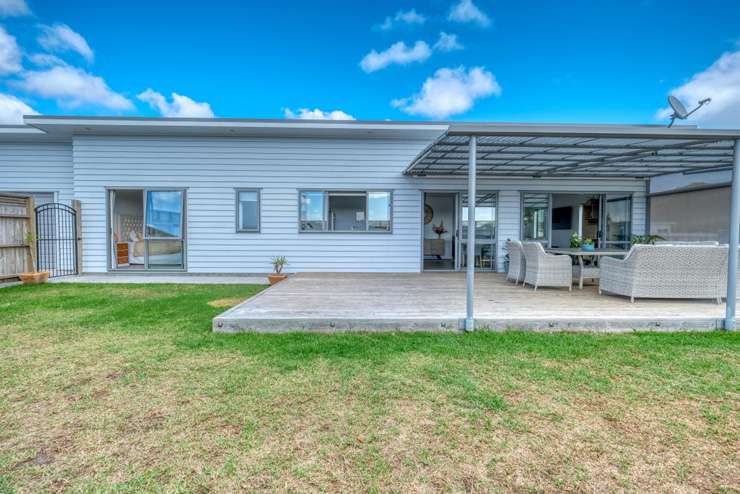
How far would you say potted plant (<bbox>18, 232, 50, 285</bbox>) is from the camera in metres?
7.45

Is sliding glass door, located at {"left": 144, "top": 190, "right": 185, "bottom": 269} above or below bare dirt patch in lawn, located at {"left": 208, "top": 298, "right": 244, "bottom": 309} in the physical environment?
above

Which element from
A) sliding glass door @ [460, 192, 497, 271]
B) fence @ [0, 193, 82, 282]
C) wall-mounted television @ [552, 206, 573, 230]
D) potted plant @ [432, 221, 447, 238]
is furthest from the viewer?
potted plant @ [432, 221, 447, 238]

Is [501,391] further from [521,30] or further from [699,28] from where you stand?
[699,28]

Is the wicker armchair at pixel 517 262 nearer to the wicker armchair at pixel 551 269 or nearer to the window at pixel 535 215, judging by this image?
the wicker armchair at pixel 551 269

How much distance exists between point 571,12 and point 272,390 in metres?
12.8

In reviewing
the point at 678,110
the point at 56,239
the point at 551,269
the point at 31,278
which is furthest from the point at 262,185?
the point at 678,110

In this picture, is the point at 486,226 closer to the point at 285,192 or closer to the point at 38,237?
the point at 285,192

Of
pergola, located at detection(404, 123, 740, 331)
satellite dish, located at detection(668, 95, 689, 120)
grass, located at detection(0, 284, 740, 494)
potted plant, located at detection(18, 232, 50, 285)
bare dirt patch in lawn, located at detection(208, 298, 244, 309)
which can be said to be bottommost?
grass, located at detection(0, 284, 740, 494)

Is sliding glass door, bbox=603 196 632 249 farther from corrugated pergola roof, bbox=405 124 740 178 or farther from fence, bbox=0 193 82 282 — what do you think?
fence, bbox=0 193 82 282

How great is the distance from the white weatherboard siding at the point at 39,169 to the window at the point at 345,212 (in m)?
5.95

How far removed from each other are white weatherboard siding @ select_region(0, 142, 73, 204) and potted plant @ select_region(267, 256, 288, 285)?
5496 millimetres

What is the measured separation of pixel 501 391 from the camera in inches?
102

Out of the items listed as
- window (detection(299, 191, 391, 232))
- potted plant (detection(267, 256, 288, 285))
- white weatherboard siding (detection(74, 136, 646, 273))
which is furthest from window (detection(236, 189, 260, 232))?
window (detection(299, 191, 391, 232))

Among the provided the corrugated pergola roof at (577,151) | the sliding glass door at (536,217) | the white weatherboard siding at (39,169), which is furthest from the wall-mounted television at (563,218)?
the white weatherboard siding at (39,169)
